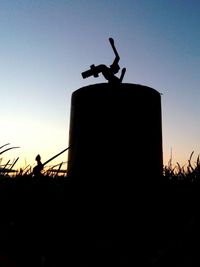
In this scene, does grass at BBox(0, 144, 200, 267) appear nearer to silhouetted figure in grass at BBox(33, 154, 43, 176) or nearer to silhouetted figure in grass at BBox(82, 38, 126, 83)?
silhouetted figure in grass at BBox(33, 154, 43, 176)

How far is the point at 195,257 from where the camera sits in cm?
221

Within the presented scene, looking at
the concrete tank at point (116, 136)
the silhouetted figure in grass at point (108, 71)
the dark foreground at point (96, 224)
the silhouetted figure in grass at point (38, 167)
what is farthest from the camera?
the silhouetted figure in grass at point (108, 71)

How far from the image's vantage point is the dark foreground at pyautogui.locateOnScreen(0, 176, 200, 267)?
2.37m

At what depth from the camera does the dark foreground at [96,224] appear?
237 centimetres

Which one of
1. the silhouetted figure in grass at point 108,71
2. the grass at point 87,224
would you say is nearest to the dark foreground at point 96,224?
the grass at point 87,224

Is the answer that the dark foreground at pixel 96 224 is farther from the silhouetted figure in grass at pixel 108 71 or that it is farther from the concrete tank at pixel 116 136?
the silhouetted figure in grass at pixel 108 71

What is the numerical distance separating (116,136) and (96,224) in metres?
0.99

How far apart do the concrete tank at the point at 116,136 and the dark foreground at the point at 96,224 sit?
0.14m

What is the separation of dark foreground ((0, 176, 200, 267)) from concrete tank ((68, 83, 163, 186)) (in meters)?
0.14

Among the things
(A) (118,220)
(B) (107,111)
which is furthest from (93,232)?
(B) (107,111)

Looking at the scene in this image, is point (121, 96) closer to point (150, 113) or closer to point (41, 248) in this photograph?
point (150, 113)

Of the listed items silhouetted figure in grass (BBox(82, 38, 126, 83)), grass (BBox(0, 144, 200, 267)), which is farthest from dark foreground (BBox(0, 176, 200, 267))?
silhouetted figure in grass (BBox(82, 38, 126, 83))

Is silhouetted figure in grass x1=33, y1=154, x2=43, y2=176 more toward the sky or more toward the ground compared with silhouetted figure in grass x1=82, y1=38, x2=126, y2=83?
more toward the ground

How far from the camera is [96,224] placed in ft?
9.53
